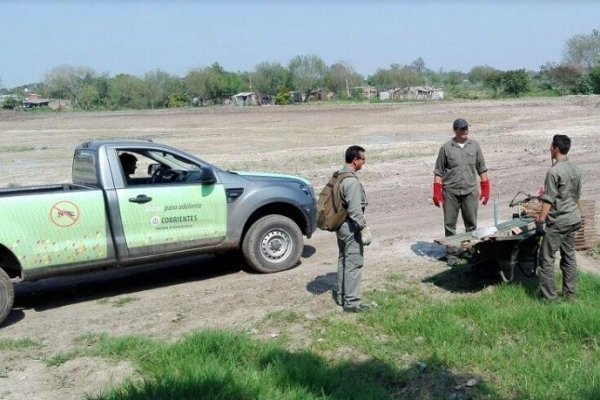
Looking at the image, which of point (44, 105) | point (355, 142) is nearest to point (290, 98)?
point (44, 105)

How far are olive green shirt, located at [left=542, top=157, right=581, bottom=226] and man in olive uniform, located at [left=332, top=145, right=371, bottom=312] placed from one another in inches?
72.1

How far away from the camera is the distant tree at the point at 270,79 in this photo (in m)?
106

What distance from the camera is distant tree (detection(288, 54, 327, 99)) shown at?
341 feet

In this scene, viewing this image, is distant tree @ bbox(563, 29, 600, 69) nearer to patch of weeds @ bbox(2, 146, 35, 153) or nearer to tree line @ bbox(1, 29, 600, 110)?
tree line @ bbox(1, 29, 600, 110)

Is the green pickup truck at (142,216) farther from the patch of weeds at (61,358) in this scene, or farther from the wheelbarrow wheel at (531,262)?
the wheelbarrow wheel at (531,262)

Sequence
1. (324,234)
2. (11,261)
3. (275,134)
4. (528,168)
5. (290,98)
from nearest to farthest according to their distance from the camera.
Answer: (11,261) < (324,234) < (528,168) < (275,134) < (290,98)

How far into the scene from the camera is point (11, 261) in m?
7.48

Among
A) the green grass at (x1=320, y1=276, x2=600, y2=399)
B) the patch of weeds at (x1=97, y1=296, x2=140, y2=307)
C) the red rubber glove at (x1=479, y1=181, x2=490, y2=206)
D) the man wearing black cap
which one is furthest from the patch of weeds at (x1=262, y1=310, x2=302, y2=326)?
the red rubber glove at (x1=479, y1=181, x2=490, y2=206)

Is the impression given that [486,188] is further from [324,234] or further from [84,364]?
[84,364]

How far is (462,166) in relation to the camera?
845 centimetres

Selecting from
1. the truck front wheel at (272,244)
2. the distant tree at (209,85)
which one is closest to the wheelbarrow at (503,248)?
the truck front wheel at (272,244)

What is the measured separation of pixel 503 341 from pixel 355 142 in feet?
74.0

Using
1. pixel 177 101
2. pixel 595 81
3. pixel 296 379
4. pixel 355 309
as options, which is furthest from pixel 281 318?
pixel 177 101

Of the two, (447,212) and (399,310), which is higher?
(447,212)
